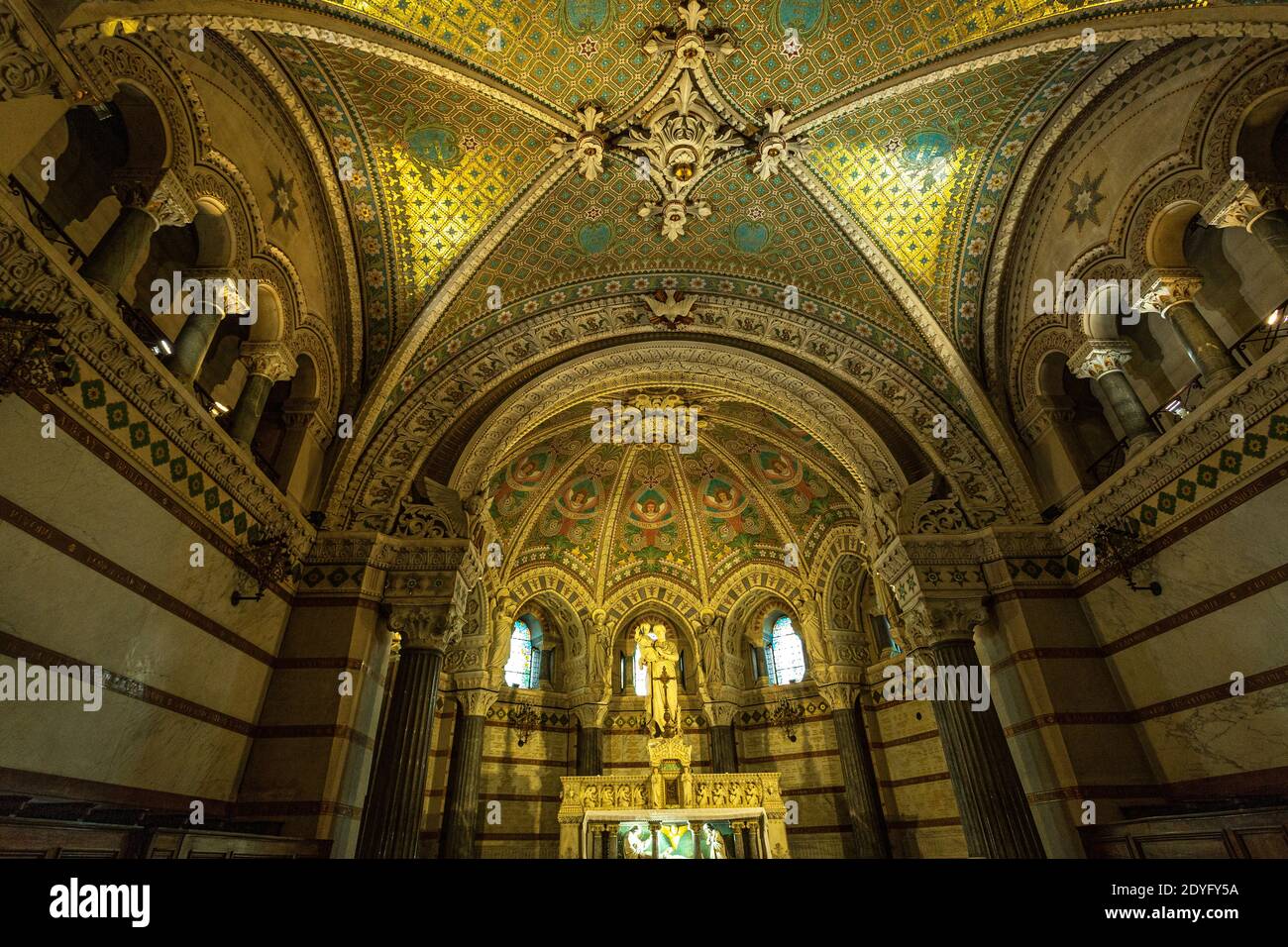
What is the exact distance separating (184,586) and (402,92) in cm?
648

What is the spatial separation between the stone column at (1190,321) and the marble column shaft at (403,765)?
377 inches

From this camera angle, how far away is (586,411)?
1517 cm

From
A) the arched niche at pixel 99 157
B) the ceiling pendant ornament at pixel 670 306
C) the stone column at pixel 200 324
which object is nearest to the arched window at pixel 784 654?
the ceiling pendant ornament at pixel 670 306

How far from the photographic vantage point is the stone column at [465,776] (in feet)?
42.0

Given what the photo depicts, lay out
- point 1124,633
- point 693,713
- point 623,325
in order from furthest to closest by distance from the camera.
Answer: point 693,713 < point 623,325 < point 1124,633

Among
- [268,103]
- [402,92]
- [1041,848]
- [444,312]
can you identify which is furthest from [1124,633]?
[268,103]

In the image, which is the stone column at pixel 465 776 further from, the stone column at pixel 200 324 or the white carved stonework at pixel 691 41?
the white carved stonework at pixel 691 41

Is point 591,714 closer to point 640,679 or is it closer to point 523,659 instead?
point 640,679

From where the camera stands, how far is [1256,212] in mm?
6430

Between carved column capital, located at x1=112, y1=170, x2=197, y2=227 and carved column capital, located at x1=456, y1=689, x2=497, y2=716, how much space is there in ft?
36.9

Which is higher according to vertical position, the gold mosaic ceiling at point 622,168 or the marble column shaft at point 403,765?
the gold mosaic ceiling at point 622,168

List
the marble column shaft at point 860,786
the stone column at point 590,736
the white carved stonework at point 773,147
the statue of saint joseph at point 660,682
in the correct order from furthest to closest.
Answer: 1. the stone column at point 590,736
2. the marble column shaft at point 860,786
3. the statue of saint joseph at point 660,682
4. the white carved stonework at point 773,147

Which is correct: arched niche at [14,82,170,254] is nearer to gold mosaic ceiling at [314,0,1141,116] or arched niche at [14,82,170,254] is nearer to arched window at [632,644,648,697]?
gold mosaic ceiling at [314,0,1141,116]
